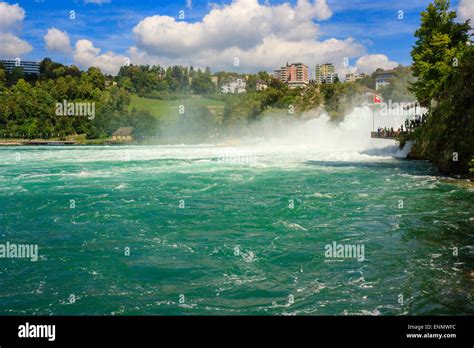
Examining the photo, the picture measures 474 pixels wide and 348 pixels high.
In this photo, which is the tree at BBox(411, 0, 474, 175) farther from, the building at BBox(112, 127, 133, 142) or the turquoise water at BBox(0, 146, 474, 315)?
the building at BBox(112, 127, 133, 142)

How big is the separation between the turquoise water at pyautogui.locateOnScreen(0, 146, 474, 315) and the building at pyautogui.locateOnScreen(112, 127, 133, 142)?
11168 centimetres

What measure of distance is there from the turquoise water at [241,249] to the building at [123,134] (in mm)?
111685

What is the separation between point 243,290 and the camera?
37.8 ft

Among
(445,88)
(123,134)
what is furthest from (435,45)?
(123,134)

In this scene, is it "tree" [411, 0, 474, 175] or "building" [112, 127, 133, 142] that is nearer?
"tree" [411, 0, 474, 175]

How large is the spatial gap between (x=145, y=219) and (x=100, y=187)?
12.1 metres

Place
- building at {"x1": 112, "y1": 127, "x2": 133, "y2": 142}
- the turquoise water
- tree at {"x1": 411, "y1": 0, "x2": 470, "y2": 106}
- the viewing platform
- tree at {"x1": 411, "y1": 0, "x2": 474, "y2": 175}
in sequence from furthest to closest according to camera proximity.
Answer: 1. building at {"x1": 112, "y1": 127, "x2": 133, "y2": 142}
2. the viewing platform
3. tree at {"x1": 411, "y1": 0, "x2": 470, "y2": 106}
4. tree at {"x1": 411, "y1": 0, "x2": 474, "y2": 175}
5. the turquoise water

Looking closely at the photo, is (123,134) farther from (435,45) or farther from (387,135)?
(435,45)

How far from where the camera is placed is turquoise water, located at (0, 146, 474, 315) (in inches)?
423

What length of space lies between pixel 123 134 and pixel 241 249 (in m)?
131

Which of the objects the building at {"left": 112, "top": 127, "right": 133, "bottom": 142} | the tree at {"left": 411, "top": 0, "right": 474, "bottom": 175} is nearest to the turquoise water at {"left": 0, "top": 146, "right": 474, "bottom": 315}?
the tree at {"left": 411, "top": 0, "right": 474, "bottom": 175}
